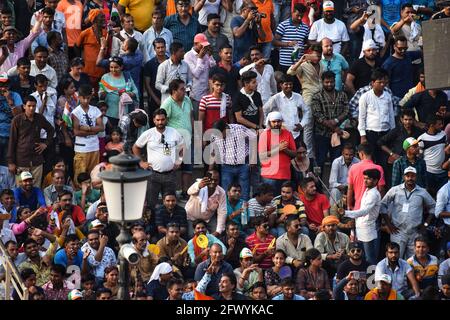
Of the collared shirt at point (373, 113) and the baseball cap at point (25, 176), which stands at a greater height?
the collared shirt at point (373, 113)

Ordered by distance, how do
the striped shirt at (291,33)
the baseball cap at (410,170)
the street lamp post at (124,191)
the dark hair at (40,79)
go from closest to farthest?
the street lamp post at (124,191) < the baseball cap at (410,170) < the dark hair at (40,79) < the striped shirt at (291,33)

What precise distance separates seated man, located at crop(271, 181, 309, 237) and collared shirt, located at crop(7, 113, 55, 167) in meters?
3.43

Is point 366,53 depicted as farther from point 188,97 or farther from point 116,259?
point 116,259

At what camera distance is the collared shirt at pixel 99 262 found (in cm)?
2106

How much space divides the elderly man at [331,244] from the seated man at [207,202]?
136 cm

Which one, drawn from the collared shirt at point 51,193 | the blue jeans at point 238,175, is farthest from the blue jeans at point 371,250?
the collared shirt at point 51,193

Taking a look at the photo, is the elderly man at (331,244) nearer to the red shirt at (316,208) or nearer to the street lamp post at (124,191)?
the red shirt at (316,208)

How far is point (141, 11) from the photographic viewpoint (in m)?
25.5

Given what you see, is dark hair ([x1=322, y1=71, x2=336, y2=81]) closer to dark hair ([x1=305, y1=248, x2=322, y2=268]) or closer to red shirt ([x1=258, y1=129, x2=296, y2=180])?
red shirt ([x1=258, y1=129, x2=296, y2=180])

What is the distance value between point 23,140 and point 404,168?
535 cm

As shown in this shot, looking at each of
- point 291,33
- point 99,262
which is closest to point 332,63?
point 291,33

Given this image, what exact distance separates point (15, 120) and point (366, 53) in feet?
18.4

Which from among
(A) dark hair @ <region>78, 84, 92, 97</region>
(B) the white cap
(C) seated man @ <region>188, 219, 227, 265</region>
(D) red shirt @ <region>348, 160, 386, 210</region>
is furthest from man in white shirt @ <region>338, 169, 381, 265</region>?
(A) dark hair @ <region>78, 84, 92, 97</region>
